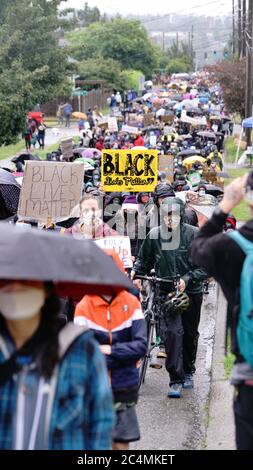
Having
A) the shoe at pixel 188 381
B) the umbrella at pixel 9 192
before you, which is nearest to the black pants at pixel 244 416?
the shoe at pixel 188 381

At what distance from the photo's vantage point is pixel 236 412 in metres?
3.89

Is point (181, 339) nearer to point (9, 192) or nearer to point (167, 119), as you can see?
point (9, 192)

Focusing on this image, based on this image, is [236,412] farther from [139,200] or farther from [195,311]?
[139,200]

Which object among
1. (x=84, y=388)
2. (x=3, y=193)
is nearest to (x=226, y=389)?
(x=3, y=193)

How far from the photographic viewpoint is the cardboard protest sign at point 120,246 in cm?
733

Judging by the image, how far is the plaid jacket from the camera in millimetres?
3271

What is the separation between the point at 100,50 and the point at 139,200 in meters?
76.2

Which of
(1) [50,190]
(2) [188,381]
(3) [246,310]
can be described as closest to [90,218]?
(2) [188,381]

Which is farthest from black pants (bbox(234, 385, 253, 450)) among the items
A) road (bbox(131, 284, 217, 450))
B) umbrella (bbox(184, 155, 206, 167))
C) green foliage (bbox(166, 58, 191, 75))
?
green foliage (bbox(166, 58, 191, 75))

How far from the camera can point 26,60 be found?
3369 cm

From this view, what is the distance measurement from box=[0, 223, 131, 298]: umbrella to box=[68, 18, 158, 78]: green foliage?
8073cm

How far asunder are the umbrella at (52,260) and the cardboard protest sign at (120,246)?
3.88 m

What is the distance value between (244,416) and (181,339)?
4252 mm

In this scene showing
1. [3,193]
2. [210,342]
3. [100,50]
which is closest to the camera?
[210,342]
